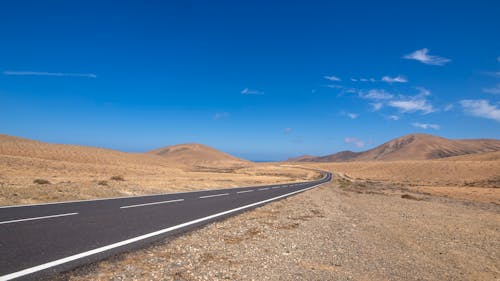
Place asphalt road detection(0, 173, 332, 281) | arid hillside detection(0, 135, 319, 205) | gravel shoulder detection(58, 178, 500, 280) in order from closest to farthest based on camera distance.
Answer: asphalt road detection(0, 173, 332, 281)
gravel shoulder detection(58, 178, 500, 280)
arid hillside detection(0, 135, 319, 205)

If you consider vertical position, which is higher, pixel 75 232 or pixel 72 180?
pixel 72 180

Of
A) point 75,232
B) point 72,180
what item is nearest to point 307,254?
point 75,232

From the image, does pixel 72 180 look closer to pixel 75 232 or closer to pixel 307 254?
pixel 75 232

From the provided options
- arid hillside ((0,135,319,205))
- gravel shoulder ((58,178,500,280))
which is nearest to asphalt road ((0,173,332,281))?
gravel shoulder ((58,178,500,280))

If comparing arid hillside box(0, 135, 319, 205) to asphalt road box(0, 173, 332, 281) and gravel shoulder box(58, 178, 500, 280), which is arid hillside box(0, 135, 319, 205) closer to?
A: asphalt road box(0, 173, 332, 281)

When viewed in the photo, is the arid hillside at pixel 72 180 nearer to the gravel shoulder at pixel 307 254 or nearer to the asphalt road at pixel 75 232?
the asphalt road at pixel 75 232

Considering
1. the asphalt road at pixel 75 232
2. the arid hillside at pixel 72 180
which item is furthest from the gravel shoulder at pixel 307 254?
the arid hillside at pixel 72 180

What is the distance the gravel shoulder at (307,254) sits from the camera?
5.44 meters

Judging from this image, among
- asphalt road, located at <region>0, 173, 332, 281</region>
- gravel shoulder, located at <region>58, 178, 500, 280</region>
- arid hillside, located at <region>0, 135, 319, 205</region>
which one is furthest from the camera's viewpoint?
arid hillside, located at <region>0, 135, 319, 205</region>

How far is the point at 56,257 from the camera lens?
5672 millimetres

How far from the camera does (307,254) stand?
695cm

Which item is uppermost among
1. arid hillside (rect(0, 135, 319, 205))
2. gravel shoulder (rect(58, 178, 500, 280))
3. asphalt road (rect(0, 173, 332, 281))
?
arid hillside (rect(0, 135, 319, 205))

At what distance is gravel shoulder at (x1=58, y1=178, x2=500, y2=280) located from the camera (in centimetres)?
544

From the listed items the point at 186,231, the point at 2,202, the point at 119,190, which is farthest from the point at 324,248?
the point at 119,190
